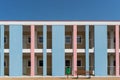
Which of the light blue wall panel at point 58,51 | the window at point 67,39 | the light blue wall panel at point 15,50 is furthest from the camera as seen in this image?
the window at point 67,39

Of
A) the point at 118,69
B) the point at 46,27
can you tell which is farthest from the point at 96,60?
the point at 46,27

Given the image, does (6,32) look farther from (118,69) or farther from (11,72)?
(118,69)

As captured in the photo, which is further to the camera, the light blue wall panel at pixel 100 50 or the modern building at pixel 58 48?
the light blue wall panel at pixel 100 50

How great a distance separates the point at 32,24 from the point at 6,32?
5637 millimetres

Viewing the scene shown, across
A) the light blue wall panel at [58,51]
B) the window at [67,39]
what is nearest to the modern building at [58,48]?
the light blue wall panel at [58,51]

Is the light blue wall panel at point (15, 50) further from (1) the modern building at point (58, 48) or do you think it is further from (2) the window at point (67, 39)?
(2) the window at point (67, 39)

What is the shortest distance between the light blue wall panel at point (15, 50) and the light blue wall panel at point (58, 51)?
398cm

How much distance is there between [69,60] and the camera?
46.4m

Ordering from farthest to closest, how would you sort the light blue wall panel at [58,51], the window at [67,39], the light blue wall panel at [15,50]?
1. the window at [67,39]
2. the light blue wall panel at [58,51]
3. the light blue wall panel at [15,50]

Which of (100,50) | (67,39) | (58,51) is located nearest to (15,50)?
(58,51)

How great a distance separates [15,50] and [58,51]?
5.17 metres

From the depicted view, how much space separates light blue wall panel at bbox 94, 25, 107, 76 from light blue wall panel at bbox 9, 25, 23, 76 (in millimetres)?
9162

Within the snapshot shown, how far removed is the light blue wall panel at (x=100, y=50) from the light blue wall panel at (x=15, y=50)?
9.16 m

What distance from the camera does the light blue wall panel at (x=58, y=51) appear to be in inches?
1650
